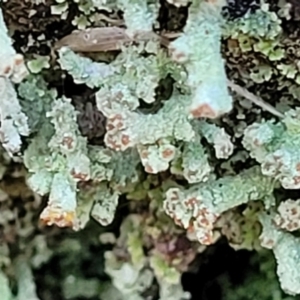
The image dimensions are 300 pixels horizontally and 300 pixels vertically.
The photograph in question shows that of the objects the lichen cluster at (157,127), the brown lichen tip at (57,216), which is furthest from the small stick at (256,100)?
the brown lichen tip at (57,216)

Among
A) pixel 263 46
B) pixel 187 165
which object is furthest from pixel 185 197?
pixel 263 46

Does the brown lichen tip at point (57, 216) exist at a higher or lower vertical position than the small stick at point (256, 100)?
lower

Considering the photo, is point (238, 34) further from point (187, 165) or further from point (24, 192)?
point (24, 192)

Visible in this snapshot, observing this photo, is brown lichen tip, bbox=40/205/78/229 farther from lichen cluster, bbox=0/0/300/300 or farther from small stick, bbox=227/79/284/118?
small stick, bbox=227/79/284/118

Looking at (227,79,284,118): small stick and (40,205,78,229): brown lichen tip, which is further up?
(227,79,284,118): small stick

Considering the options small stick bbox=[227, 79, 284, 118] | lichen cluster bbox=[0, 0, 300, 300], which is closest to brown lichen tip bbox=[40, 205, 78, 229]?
lichen cluster bbox=[0, 0, 300, 300]

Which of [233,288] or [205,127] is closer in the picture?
[205,127]

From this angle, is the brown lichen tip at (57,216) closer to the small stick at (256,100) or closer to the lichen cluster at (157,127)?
the lichen cluster at (157,127)

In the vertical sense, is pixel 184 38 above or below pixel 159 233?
above
